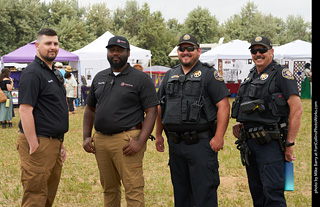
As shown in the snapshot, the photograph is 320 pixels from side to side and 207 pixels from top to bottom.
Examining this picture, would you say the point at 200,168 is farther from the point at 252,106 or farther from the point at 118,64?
the point at 118,64

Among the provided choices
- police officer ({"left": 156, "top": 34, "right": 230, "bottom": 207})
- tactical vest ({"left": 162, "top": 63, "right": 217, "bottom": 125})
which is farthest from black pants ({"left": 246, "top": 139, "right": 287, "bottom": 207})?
tactical vest ({"left": 162, "top": 63, "right": 217, "bottom": 125})

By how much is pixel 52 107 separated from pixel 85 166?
373 cm

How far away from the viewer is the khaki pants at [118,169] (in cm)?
391

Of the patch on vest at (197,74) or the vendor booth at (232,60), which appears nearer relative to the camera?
the patch on vest at (197,74)

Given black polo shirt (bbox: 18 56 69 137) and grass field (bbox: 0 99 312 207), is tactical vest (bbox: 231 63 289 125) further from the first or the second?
black polo shirt (bbox: 18 56 69 137)

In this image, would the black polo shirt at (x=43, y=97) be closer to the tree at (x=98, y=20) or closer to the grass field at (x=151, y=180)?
the grass field at (x=151, y=180)

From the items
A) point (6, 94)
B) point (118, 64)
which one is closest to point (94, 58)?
point (6, 94)

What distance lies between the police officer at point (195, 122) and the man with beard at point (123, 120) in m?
0.28

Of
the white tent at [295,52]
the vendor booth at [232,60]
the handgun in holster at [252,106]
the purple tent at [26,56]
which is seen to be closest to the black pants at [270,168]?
the handgun in holster at [252,106]

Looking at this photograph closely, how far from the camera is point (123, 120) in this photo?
3.91 metres

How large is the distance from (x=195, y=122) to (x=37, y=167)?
5.83 ft

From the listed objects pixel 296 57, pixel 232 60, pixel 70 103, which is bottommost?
pixel 70 103

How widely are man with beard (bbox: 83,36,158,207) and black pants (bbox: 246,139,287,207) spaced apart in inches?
49.3
